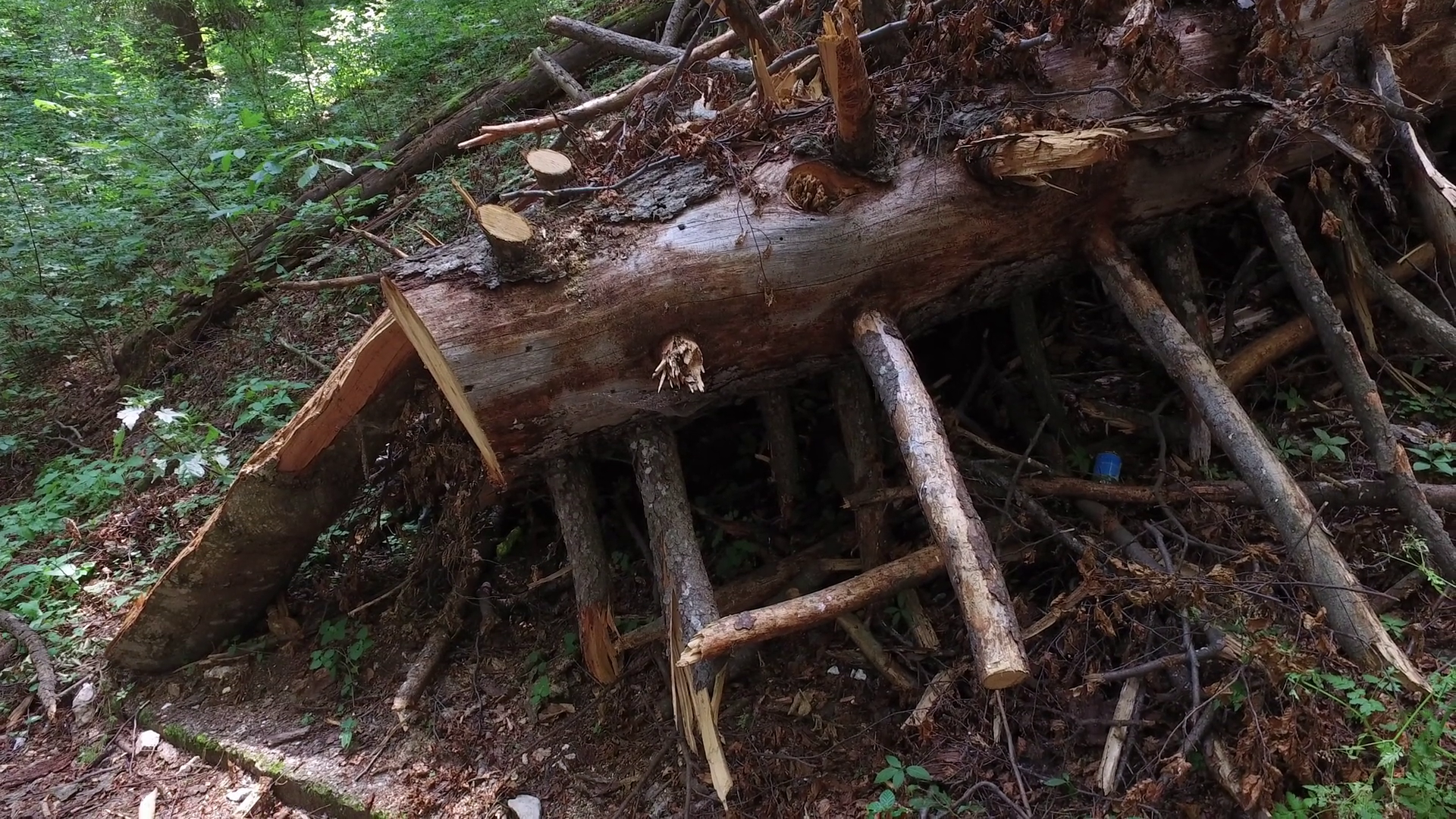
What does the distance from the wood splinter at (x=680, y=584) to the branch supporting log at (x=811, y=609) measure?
0.11 metres

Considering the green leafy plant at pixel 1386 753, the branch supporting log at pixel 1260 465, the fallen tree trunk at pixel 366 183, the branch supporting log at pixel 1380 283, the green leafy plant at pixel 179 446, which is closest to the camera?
the green leafy plant at pixel 1386 753

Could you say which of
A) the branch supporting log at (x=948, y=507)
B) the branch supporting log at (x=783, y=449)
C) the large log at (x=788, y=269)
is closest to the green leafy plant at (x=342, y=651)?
the large log at (x=788, y=269)

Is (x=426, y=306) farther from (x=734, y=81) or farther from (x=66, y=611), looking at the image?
(x=66, y=611)

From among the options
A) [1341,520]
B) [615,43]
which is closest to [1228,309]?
[1341,520]

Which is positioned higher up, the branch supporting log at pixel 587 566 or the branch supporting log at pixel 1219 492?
the branch supporting log at pixel 587 566

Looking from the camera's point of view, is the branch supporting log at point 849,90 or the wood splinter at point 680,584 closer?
the branch supporting log at point 849,90

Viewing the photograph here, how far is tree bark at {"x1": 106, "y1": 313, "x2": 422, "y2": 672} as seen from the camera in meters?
2.93

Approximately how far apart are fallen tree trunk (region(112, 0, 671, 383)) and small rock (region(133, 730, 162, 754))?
3230mm

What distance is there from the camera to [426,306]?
2428 mm

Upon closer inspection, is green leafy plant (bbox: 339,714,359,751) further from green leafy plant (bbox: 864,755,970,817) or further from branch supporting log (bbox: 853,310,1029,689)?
branch supporting log (bbox: 853,310,1029,689)

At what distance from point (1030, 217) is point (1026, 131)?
1.14 feet

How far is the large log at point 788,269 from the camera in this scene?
249 centimetres

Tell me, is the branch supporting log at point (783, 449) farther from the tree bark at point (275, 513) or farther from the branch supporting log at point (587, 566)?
the tree bark at point (275, 513)

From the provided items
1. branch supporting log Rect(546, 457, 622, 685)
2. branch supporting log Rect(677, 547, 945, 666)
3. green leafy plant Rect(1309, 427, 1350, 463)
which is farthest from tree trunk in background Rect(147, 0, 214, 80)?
green leafy plant Rect(1309, 427, 1350, 463)
